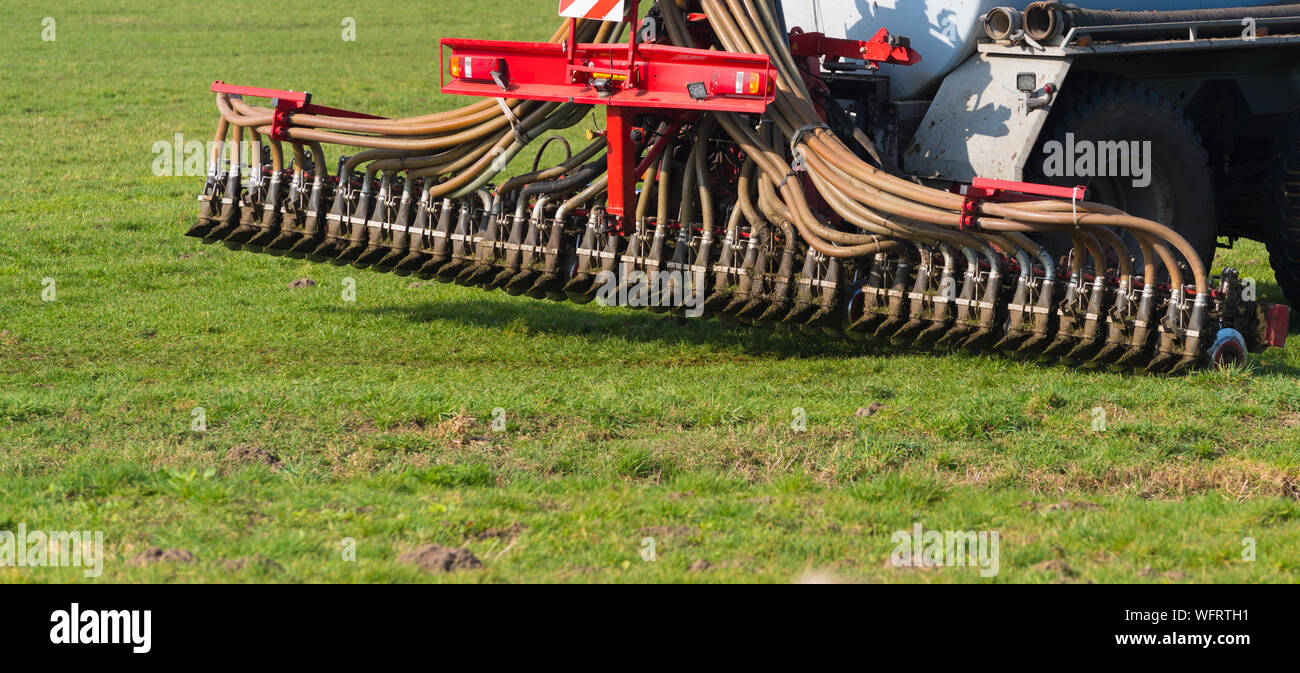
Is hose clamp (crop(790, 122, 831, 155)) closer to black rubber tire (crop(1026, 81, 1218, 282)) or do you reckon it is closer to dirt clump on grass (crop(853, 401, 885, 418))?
black rubber tire (crop(1026, 81, 1218, 282))

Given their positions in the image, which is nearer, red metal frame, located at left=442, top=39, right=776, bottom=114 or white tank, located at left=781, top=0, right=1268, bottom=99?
red metal frame, located at left=442, top=39, right=776, bottom=114

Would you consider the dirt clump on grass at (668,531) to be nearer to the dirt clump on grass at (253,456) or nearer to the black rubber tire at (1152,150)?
the dirt clump on grass at (253,456)

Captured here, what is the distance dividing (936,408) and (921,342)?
2.59ft

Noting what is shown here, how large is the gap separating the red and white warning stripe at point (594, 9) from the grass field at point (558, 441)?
1.99m

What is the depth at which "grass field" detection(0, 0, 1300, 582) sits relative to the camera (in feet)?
16.8

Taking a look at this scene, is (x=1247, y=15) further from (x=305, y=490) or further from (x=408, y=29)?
(x=408, y=29)

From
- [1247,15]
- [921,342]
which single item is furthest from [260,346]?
[1247,15]

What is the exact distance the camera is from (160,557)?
4910 millimetres

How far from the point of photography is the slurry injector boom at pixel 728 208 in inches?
300

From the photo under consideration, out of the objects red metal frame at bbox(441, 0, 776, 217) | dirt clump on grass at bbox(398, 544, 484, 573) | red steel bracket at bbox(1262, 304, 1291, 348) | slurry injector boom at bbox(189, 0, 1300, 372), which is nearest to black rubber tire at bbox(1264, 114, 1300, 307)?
slurry injector boom at bbox(189, 0, 1300, 372)

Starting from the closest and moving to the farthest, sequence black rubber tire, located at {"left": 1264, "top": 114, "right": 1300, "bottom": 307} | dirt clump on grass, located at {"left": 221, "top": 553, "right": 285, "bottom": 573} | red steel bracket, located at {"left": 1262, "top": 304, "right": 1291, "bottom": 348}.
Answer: dirt clump on grass, located at {"left": 221, "top": 553, "right": 285, "bottom": 573} → red steel bracket, located at {"left": 1262, "top": 304, "right": 1291, "bottom": 348} → black rubber tire, located at {"left": 1264, "top": 114, "right": 1300, "bottom": 307}

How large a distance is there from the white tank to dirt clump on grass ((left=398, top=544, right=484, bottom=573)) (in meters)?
4.98

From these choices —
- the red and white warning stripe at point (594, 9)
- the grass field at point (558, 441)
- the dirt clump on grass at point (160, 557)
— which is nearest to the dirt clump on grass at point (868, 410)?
the grass field at point (558, 441)

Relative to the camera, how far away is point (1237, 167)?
953cm
